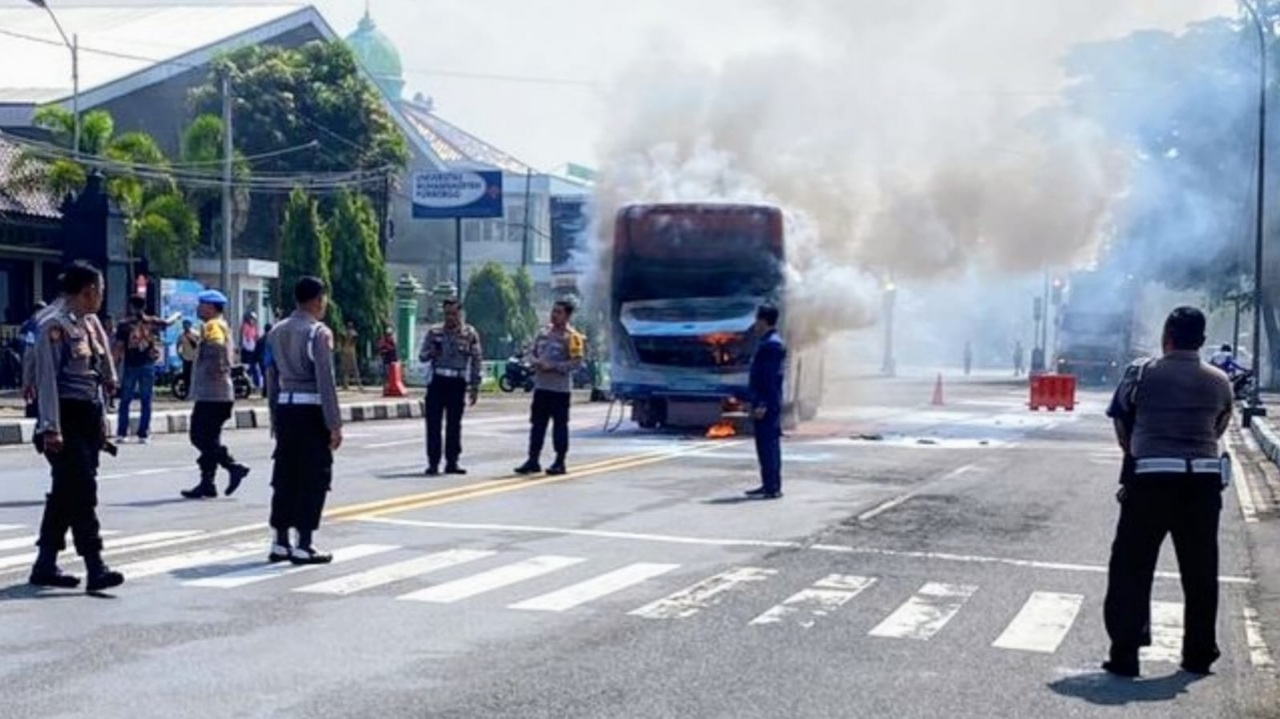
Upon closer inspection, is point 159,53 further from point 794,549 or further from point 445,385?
point 794,549

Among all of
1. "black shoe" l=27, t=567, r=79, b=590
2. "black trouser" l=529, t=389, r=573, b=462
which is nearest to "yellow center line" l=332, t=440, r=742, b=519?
"black trouser" l=529, t=389, r=573, b=462

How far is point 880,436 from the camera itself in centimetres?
2784

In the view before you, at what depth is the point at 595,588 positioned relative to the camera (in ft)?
35.1

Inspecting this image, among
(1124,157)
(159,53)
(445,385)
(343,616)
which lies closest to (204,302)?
(445,385)

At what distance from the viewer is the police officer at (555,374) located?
18.1 m

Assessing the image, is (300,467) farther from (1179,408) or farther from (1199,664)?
(1199,664)

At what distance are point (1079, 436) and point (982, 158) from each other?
284 inches

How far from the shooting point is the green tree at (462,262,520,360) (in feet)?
210

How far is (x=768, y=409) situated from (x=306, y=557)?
647 cm

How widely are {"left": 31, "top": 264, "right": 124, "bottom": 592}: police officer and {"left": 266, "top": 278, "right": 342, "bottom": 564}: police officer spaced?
52.4 inches

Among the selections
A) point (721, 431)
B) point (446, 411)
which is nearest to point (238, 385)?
point (721, 431)

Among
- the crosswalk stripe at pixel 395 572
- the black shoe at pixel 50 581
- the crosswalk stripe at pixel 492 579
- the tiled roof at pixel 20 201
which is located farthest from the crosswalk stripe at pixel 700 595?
the tiled roof at pixel 20 201

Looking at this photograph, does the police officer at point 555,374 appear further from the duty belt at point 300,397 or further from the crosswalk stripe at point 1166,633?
the crosswalk stripe at point 1166,633

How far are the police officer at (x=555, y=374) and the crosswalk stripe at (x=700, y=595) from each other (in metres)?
6.59
